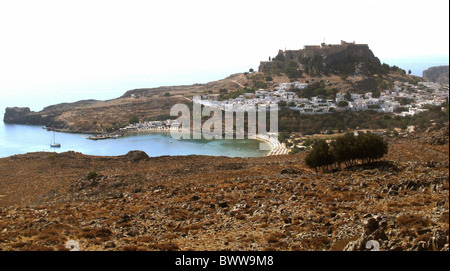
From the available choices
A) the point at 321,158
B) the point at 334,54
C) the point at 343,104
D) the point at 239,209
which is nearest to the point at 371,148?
the point at 321,158

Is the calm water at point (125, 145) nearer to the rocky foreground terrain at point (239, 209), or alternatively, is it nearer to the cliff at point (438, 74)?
the rocky foreground terrain at point (239, 209)

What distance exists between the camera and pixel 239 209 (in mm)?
7020

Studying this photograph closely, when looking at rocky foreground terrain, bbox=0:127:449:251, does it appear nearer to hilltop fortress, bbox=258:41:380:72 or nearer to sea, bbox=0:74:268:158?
sea, bbox=0:74:268:158

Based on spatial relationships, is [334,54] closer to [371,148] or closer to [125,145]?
[125,145]

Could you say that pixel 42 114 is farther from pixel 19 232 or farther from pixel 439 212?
pixel 439 212

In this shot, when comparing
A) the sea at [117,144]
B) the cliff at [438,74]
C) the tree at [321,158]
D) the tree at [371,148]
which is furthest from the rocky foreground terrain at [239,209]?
the cliff at [438,74]

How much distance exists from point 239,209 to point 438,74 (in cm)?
4678

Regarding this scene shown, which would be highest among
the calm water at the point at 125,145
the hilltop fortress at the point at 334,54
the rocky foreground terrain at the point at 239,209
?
the hilltop fortress at the point at 334,54

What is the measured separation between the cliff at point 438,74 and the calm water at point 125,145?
25731 mm

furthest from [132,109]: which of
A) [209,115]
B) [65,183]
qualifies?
[65,183]

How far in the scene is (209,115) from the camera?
1500 inches

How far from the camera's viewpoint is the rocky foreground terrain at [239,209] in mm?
4922

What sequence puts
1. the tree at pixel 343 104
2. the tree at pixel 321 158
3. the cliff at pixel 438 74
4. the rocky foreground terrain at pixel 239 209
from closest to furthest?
the rocky foreground terrain at pixel 239 209
the tree at pixel 321 158
the tree at pixel 343 104
the cliff at pixel 438 74

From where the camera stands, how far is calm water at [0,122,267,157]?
28.0m
